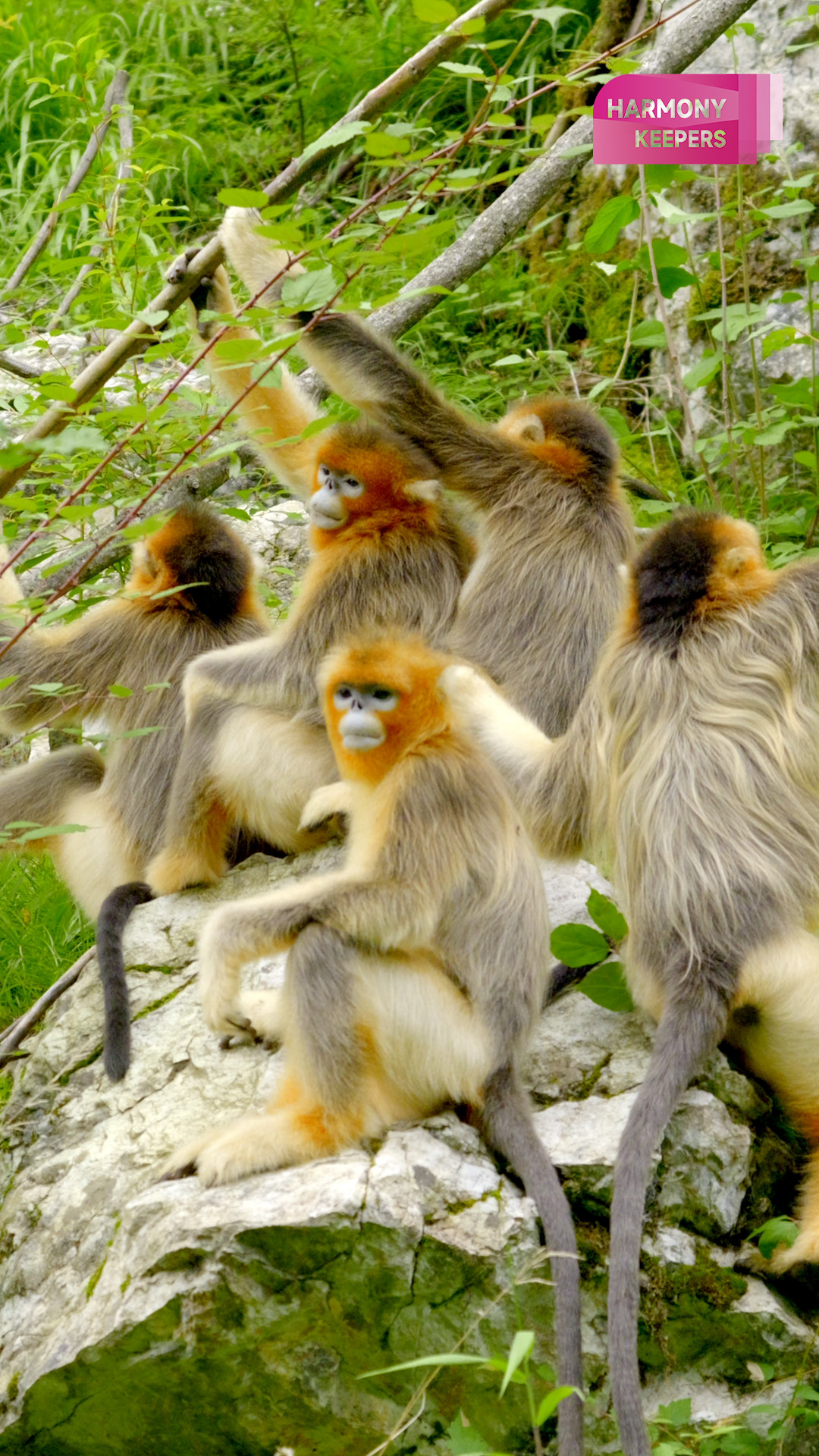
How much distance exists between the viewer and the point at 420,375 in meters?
4.09

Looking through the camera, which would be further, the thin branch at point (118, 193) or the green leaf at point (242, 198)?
the thin branch at point (118, 193)

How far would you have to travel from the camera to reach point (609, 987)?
3.29 meters

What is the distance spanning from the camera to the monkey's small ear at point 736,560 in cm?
324

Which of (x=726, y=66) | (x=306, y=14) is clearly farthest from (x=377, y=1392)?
(x=306, y=14)

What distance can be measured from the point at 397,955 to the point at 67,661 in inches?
69.7

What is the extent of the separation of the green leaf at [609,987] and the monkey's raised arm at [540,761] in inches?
10.6

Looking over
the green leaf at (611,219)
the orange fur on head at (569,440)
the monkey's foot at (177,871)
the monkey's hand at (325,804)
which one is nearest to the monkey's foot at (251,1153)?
the monkey's hand at (325,804)

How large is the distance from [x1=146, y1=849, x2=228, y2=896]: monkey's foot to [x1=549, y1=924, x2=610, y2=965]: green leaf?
50.1 inches

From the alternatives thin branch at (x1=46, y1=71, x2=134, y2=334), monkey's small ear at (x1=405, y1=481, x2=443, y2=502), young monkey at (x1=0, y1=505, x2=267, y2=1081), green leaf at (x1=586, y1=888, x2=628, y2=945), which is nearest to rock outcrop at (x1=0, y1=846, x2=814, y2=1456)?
green leaf at (x1=586, y1=888, x2=628, y2=945)

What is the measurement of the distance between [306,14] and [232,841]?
477 cm

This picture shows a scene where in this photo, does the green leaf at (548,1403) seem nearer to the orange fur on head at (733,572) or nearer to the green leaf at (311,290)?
the orange fur on head at (733,572)

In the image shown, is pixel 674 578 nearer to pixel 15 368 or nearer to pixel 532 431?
pixel 532 431

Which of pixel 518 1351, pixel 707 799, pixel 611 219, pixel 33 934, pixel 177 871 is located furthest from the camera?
pixel 33 934

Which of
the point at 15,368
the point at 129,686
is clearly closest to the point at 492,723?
the point at 129,686
